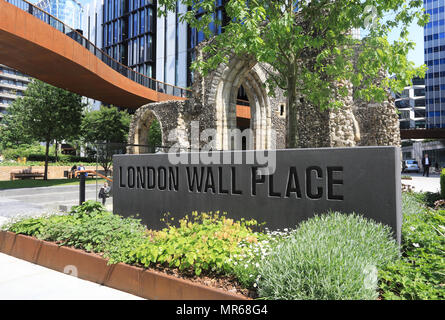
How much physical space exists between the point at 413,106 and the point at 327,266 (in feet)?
314

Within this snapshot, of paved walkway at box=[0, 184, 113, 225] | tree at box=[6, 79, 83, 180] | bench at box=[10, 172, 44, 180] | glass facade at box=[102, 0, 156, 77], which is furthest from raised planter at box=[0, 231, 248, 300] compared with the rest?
glass facade at box=[102, 0, 156, 77]

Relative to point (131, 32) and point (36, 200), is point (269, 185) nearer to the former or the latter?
point (36, 200)

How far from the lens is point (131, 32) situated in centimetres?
4600

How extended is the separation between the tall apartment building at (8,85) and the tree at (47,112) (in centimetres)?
6863

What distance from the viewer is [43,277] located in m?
4.28

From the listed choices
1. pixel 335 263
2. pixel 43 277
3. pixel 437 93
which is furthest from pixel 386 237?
pixel 437 93

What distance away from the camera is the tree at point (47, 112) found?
23734 mm

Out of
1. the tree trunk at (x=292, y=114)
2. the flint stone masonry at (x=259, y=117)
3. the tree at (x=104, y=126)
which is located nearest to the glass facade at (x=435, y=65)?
the flint stone masonry at (x=259, y=117)

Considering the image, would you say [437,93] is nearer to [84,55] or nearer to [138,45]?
[138,45]

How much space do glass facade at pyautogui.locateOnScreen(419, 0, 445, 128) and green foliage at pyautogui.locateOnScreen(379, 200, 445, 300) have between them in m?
81.8

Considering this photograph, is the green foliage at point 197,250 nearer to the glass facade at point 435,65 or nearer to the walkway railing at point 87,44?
the walkway railing at point 87,44

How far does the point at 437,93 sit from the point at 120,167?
8587 centimetres

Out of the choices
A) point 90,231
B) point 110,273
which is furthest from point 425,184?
point 110,273

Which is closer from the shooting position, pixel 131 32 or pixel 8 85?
pixel 131 32
